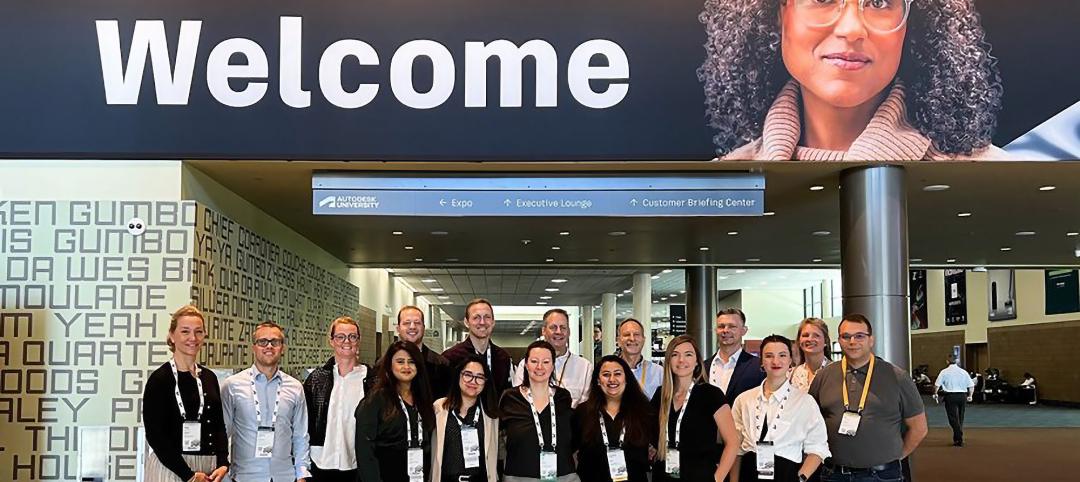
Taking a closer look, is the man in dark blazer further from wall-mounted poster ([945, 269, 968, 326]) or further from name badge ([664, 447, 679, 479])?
wall-mounted poster ([945, 269, 968, 326])

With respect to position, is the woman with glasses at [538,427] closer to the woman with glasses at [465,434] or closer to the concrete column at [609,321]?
the woman with glasses at [465,434]

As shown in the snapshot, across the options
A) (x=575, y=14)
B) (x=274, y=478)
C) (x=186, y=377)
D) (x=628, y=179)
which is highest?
(x=575, y=14)

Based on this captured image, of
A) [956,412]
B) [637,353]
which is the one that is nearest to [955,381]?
[956,412]

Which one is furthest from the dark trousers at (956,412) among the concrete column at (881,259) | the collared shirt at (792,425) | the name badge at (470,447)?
the name badge at (470,447)

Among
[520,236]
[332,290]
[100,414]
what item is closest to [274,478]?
[100,414]

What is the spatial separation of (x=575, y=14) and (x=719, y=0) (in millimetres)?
1050

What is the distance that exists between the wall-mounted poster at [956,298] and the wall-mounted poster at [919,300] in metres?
2.13

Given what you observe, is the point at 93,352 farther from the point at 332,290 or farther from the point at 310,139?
the point at 332,290

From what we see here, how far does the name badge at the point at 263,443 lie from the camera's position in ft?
15.8

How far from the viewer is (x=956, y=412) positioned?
1373 cm

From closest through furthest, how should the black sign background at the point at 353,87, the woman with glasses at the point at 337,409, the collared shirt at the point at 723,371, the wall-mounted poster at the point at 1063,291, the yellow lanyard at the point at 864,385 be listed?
1. the yellow lanyard at the point at 864,385
2. the woman with glasses at the point at 337,409
3. the collared shirt at the point at 723,371
4. the black sign background at the point at 353,87
5. the wall-mounted poster at the point at 1063,291

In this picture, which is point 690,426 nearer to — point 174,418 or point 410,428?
point 410,428

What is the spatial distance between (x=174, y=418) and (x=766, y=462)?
2.81 meters

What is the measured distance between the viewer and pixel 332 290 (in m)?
13.9
